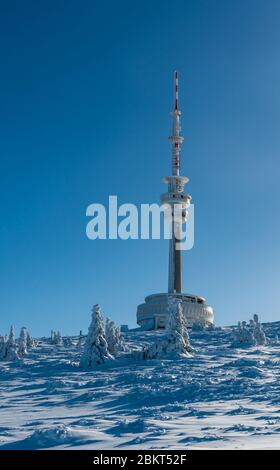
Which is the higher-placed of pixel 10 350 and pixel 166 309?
pixel 166 309

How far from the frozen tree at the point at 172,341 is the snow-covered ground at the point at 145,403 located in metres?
1.55

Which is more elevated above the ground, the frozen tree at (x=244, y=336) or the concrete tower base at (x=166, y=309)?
the concrete tower base at (x=166, y=309)

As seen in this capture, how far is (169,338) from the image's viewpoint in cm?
4666

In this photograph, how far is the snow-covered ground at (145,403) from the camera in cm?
2062

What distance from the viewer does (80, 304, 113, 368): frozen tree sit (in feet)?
145

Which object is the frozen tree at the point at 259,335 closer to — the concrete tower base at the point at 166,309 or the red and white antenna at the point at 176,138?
the concrete tower base at the point at 166,309

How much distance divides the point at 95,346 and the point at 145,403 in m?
16.3

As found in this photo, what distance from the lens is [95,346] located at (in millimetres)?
44844

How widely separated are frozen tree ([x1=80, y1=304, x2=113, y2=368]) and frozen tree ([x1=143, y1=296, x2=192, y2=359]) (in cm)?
340

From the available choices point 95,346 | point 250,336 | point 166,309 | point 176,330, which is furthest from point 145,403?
point 166,309

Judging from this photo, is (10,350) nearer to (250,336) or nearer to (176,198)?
(250,336)

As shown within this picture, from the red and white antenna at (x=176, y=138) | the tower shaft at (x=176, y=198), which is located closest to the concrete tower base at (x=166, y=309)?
the tower shaft at (x=176, y=198)

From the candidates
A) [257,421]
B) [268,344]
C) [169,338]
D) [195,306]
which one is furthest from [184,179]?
[257,421]
